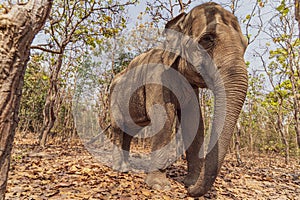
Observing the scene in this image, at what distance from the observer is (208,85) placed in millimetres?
3727

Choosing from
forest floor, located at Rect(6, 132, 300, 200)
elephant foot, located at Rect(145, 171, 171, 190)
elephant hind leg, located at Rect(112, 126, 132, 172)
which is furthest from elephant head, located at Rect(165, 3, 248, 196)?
elephant hind leg, located at Rect(112, 126, 132, 172)

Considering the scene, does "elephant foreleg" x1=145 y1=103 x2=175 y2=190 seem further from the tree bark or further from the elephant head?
the tree bark

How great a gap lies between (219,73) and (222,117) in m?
0.69

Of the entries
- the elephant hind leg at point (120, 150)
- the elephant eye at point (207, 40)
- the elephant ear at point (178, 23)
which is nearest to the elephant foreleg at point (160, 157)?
the elephant eye at point (207, 40)

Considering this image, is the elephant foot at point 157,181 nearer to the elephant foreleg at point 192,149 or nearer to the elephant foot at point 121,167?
the elephant foreleg at point 192,149

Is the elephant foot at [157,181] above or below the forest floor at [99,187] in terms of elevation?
above

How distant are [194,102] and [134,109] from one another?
1.58m

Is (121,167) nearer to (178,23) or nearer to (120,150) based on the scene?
(120,150)

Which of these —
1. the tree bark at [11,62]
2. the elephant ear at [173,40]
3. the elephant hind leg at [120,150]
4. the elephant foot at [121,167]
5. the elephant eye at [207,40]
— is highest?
the elephant ear at [173,40]

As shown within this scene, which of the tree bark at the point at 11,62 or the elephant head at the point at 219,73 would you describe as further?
the elephant head at the point at 219,73

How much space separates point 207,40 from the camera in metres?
3.60

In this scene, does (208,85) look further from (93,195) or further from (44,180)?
(44,180)

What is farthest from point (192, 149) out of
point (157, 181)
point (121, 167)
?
point (121, 167)

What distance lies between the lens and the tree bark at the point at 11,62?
1.62m
